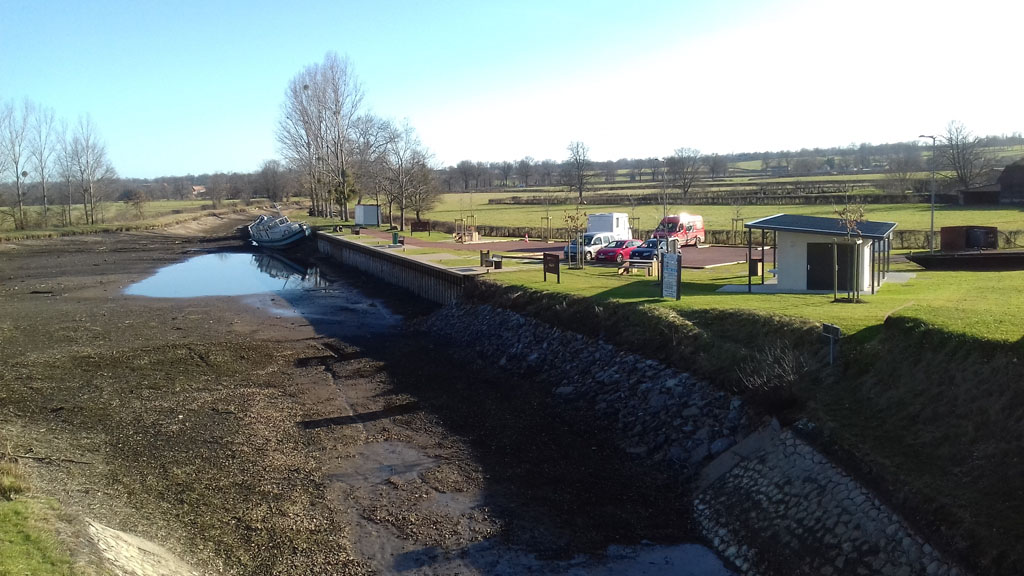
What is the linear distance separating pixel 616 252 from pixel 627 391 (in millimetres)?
18775

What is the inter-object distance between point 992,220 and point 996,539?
52222mm

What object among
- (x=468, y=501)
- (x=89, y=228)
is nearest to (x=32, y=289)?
(x=468, y=501)

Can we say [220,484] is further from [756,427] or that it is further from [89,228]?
[89,228]

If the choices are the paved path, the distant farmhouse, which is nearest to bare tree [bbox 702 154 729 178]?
the distant farmhouse

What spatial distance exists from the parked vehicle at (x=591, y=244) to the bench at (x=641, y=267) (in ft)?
16.3

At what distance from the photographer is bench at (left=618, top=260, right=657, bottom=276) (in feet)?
100

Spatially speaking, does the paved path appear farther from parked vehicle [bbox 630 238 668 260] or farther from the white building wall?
the white building wall

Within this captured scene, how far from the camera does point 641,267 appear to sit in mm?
31750

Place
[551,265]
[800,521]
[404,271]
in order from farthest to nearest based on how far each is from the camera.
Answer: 1. [404,271]
2. [551,265]
3. [800,521]

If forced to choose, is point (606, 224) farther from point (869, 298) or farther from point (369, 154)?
point (369, 154)

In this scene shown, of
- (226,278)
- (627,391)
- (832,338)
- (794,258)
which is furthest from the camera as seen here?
(226,278)

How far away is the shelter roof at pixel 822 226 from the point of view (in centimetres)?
2189

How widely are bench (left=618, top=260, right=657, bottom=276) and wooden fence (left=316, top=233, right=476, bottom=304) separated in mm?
6409

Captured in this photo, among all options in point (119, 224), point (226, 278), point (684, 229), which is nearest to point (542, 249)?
point (684, 229)
